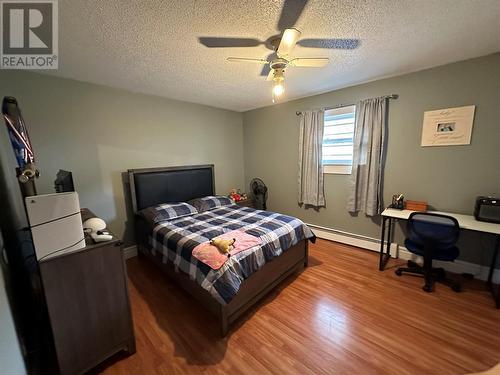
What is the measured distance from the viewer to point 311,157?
11.7ft

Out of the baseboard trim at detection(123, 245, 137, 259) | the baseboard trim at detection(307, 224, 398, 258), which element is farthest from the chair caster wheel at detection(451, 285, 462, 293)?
the baseboard trim at detection(123, 245, 137, 259)

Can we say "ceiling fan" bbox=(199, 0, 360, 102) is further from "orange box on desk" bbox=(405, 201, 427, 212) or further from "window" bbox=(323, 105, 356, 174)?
"orange box on desk" bbox=(405, 201, 427, 212)

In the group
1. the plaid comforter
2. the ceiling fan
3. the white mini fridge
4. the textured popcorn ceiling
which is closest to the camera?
the white mini fridge

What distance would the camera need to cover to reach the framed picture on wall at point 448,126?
232 cm

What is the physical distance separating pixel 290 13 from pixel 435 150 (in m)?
2.39

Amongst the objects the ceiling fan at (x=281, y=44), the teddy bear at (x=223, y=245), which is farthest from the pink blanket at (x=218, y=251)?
the ceiling fan at (x=281, y=44)

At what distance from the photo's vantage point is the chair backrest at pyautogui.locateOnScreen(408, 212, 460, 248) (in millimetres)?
2027

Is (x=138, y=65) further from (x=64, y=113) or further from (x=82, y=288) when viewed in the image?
(x=82, y=288)

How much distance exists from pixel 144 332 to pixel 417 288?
279cm

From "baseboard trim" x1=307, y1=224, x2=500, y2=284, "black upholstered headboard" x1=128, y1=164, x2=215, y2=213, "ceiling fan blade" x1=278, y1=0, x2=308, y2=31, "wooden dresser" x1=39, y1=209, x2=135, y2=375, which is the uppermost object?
"ceiling fan blade" x1=278, y1=0, x2=308, y2=31

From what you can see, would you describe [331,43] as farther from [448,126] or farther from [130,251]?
[130,251]

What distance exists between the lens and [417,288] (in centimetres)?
227

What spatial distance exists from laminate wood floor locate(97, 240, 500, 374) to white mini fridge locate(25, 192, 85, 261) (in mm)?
964

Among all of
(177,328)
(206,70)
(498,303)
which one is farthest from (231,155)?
(498,303)
